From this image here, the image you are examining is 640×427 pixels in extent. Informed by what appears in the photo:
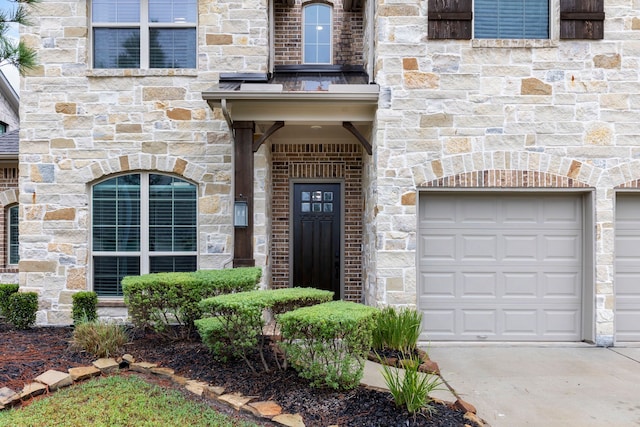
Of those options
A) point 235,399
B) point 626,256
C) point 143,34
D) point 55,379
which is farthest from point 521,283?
point 143,34

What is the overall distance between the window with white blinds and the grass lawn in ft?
18.6

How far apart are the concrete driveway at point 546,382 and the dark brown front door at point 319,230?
8.67 ft

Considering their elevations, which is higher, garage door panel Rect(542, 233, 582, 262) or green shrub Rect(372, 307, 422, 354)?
garage door panel Rect(542, 233, 582, 262)

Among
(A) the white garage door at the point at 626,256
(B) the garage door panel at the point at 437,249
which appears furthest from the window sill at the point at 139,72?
(A) the white garage door at the point at 626,256

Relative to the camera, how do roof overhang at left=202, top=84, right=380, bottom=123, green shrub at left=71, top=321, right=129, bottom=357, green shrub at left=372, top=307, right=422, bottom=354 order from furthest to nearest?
roof overhang at left=202, top=84, right=380, bottom=123 → green shrub at left=372, top=307, right=422, bottom=354 → green shrub at left=71, top=321, right=129, bottom=357

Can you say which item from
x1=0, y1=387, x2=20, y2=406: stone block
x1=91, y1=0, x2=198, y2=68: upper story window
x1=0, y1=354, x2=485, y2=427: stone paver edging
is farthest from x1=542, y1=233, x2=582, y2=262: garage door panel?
x1=0, y1=387, x2=20, y2=406: stone block

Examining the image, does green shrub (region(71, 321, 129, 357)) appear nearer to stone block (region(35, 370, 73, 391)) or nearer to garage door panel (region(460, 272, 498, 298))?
stone block (region(35, 370, 73, 391))

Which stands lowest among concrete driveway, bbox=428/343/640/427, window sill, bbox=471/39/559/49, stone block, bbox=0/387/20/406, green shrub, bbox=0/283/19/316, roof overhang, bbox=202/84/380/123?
concrete driveway, bbox=428/343/640/427

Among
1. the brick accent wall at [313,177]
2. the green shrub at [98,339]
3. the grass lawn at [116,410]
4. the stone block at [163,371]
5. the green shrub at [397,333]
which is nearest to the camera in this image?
the grass lawn at [116,410]

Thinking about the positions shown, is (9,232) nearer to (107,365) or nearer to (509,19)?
(107,365)

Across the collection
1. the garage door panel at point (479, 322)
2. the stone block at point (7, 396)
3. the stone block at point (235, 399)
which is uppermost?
the garage door panel at point (479, 322)

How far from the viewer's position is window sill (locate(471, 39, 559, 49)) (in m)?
6.02

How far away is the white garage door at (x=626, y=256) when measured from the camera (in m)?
6.20

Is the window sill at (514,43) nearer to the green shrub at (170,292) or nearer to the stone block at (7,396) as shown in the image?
the green shrub at (170,292)
